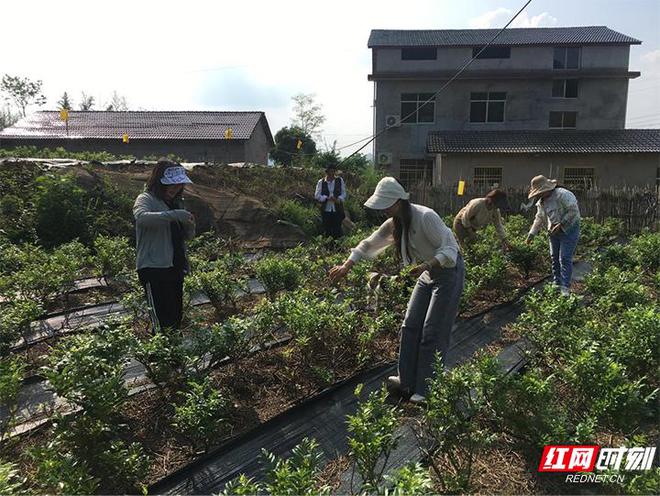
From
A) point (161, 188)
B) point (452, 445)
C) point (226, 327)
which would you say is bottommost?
point (452, 445)

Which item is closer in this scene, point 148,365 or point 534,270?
point 148,365

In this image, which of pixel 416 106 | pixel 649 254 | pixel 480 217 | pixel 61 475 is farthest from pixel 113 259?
pixel 416 106

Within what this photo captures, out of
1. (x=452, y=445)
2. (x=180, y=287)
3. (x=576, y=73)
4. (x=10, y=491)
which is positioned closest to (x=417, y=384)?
(x=452, y=445)

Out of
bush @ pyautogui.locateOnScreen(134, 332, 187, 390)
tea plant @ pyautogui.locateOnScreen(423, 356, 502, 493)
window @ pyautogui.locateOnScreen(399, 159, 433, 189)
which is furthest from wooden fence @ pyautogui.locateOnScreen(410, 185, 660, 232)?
bush @ pyautogui.locateOnScreen(134, 332, 187, 390)

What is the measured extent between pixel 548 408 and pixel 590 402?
1.52 ft

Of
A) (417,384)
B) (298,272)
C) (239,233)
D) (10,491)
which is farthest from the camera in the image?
(239,233)

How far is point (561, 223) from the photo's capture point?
572 centimetres

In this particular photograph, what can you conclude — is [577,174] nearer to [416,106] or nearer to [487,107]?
[487,107]

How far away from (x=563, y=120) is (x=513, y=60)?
4.12m

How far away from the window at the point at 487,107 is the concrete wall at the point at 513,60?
4.49 ft

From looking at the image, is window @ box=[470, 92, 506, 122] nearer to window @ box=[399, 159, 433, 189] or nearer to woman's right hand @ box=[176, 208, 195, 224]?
window @ box=[399, 159, 433, 189]

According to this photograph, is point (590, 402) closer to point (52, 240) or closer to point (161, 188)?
point (161, 188)

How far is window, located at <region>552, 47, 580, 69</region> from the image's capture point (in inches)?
934

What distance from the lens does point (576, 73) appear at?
2320 cm
